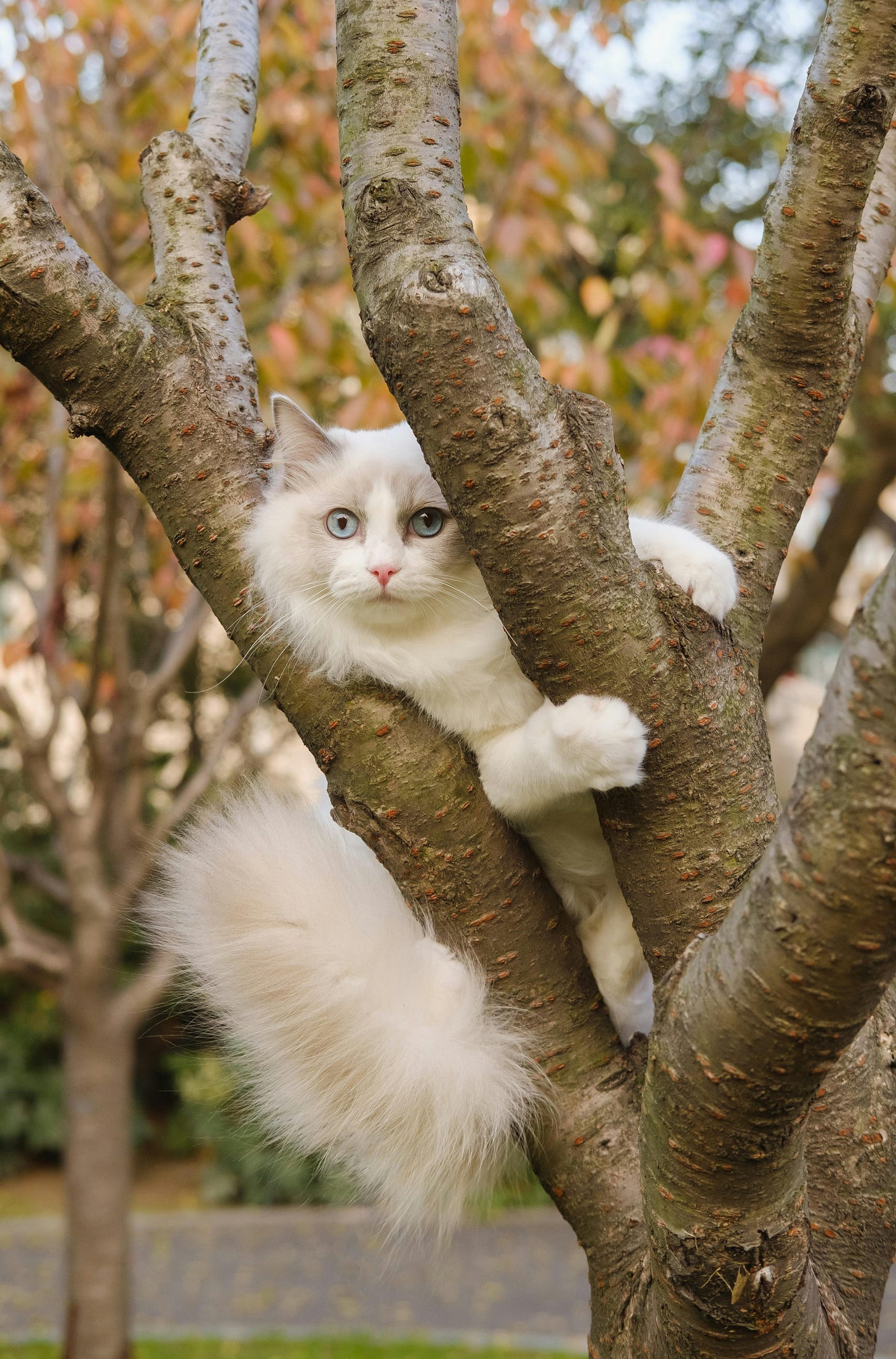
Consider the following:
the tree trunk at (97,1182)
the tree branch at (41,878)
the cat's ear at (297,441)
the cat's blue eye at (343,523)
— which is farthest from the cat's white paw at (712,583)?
the tree branch at (41,878)

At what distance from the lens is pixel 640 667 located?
3.56 feet

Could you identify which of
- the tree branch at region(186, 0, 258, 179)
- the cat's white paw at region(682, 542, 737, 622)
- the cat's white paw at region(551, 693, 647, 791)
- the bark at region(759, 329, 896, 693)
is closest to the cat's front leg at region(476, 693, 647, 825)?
the cat's white paw at region(551, 693, 647, 791)

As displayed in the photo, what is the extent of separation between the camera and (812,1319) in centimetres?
102

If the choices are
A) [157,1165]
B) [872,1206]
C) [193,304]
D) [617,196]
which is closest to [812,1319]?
[872,1206]

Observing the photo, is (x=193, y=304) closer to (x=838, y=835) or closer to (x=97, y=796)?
(x=838, y=835)

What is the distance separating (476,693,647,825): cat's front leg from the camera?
3.67 ft

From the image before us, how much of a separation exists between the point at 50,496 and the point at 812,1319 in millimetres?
3045

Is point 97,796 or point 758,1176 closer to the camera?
point 758,1176

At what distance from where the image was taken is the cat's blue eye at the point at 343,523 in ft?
5.38

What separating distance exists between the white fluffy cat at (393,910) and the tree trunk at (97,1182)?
230cm

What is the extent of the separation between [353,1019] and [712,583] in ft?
2.12

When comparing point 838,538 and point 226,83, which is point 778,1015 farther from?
point 838,538

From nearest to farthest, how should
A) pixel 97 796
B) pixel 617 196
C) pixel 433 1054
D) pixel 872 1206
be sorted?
pixel 872 1206, pixel 433 1054, pixel 97 796, pixel 617 196

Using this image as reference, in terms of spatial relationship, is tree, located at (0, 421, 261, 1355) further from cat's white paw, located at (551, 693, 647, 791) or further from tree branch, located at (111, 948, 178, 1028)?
cat's white paw, located at (551, 693, 647, 791)
